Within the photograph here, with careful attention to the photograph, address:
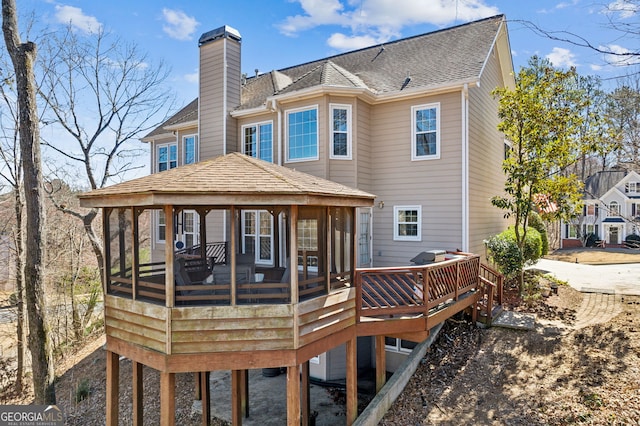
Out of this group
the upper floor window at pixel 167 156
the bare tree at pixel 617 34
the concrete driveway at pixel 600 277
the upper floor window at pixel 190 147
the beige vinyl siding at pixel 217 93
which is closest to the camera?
the bare tree at pixel 617 34

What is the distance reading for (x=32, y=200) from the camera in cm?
903

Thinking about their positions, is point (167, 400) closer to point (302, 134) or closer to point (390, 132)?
point (302, 134)

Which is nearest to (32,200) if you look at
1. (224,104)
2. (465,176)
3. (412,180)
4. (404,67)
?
(224,104)

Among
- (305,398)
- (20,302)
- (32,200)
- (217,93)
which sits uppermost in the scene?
(217,93)

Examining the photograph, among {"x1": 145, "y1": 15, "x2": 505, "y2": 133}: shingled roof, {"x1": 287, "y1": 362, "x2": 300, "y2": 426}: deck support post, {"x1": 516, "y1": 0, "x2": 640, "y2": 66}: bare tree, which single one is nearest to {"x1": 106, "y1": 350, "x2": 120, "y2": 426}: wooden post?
{"x1": 287, "y1": 362, "x2": 300, "y2": 426}: deck support post

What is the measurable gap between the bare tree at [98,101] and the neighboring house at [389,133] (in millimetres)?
5702

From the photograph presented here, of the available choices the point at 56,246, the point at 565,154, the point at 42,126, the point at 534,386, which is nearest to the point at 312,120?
the point at 565,154

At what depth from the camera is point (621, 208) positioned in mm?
31984

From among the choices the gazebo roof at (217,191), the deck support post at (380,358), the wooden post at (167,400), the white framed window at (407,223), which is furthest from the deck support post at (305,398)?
the white framed window at (407,223)

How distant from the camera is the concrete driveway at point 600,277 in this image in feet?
40.9

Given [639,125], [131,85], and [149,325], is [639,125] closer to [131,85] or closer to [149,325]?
[149,325]

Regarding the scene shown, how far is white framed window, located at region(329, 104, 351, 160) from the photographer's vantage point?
11508 millimetres

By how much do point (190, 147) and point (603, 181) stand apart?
116ft

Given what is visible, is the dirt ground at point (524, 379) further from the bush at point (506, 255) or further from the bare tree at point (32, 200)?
the bare tree at point (32, 200)
